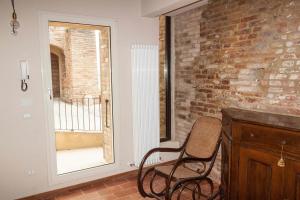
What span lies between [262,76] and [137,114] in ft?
5.82

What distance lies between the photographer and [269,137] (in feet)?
6.53

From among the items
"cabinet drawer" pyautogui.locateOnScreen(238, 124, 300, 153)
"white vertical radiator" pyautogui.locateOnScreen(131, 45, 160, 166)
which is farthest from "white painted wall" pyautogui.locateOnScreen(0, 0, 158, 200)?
"cabinet drawer" pyautogui.locateOnScreen(238, 124, 300, 153)

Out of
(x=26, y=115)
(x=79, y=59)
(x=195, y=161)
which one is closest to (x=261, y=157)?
(x=195, y=161)

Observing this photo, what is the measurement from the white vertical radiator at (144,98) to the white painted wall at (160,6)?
0.49m

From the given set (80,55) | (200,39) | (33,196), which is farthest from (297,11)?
(80,55)

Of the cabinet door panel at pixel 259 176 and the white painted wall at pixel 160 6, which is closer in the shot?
the cabinet door panel at pixel 259 176

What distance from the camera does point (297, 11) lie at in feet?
7.49

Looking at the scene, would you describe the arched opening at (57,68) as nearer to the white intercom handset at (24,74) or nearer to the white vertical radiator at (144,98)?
the white vertical radiator at (144,98)

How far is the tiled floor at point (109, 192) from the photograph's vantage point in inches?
119

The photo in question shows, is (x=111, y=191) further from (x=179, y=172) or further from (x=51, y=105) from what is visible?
(x=51, y=105)

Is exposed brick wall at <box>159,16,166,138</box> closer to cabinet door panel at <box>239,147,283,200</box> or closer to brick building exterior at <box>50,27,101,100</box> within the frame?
cabinet door panel at <box>239,147,283,200</box>

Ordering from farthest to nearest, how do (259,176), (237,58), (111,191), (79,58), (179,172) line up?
(79,58)
(111,191)
(237,58)
(179,172)
(259,176)

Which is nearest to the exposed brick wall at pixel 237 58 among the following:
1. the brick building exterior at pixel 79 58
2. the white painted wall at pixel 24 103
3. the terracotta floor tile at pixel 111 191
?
the terracotta floor tile at pixel 111 191

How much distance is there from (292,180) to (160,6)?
2.41 metres
